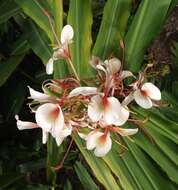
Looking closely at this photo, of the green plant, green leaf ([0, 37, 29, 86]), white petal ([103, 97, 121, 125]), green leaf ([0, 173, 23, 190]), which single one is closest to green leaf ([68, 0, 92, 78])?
the green plant

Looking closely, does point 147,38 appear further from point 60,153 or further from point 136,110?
point 60,153

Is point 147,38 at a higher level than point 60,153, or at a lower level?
higher

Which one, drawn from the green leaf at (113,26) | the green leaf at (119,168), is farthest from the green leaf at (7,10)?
the green leaf at (119,168)

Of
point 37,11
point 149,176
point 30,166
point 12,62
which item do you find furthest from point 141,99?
point 30,166

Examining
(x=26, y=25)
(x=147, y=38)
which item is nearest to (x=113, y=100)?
(x=147, y=38)

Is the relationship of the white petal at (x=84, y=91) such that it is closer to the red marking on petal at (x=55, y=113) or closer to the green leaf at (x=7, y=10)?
the red marking on petal at (x=55, y=113)

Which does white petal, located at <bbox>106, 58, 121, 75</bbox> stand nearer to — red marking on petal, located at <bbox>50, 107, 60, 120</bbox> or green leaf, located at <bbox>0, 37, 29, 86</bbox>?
red marking on petal, located at <bbox>50, 107, 60, 120</bbox>

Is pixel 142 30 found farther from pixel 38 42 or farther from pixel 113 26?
pixel 38 42
